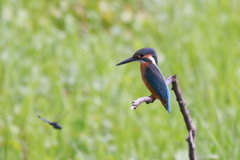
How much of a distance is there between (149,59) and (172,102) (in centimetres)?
318

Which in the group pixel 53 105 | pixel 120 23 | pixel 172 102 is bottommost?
pixel 53 105

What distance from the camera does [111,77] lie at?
179 inches

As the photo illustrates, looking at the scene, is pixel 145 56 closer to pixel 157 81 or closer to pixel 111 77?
pixel 157 81

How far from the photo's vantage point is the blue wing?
104cm

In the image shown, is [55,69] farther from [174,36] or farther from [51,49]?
Result: [174,36]

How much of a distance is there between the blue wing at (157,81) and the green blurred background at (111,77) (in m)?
1.44

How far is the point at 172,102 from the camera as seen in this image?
416cm

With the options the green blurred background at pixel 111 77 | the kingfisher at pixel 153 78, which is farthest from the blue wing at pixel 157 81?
the green blurred background at pixel 111 77

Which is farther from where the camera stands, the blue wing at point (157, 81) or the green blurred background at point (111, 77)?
the green blurred background at point (111, 77)

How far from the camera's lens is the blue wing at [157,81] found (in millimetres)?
1042

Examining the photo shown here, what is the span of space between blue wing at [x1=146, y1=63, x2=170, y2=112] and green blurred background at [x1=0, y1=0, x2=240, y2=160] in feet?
4.73

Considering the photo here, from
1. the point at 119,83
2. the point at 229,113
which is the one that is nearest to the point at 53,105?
the point at 119,83

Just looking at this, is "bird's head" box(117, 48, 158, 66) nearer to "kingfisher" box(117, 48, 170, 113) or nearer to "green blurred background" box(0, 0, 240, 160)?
"kingfisher" box(117, 48, 170, 113)

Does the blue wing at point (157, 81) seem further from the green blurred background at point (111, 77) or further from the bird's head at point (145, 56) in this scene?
the green blurred background at point (111, 77)
